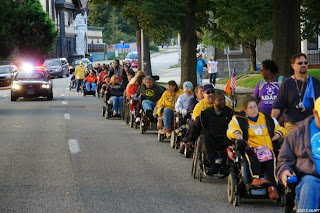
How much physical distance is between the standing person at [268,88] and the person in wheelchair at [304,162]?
4975 mm

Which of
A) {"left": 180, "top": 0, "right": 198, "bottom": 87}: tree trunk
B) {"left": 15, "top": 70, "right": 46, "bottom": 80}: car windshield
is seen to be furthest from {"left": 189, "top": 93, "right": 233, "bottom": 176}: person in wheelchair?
{"left": 15, "top": 70, "right": 46, "bottom": 80}: car windshield

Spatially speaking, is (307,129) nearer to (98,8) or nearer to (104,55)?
(104,55)

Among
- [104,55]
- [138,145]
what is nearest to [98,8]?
[104,55]

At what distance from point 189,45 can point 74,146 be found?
537 inches

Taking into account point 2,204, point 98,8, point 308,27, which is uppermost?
point 98,8

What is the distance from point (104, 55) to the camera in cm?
12169

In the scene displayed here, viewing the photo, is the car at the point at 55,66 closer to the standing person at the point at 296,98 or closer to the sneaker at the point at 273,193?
the standing person at the point at 296,98

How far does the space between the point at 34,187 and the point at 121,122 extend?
1204cm

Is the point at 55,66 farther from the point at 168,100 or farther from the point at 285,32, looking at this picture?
the point at 168,100

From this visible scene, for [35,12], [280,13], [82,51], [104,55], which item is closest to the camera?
[280,13]

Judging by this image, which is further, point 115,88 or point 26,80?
point 26,80

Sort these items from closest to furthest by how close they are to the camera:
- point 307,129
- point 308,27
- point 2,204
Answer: point 307,129
point 2,204
point 308,27

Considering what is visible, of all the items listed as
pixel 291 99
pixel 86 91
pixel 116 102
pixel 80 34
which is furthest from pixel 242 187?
pixel 80 34

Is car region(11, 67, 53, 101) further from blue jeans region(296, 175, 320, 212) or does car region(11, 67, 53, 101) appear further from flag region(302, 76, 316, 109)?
blue jeans region(296, 175, 320, 212)
